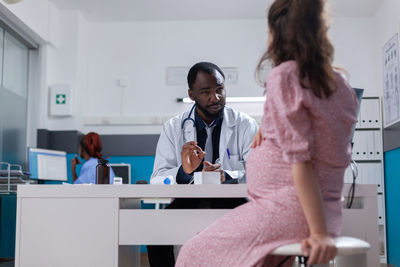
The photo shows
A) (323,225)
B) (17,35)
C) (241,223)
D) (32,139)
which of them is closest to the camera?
(323,225)

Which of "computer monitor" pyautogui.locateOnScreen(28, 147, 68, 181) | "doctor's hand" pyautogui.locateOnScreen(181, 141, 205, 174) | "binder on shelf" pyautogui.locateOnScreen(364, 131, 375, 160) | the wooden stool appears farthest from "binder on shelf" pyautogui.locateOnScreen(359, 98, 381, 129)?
the wooden stool

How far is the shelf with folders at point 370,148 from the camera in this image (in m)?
5.46

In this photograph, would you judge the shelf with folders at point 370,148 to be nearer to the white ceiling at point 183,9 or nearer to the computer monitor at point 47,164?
the white ceiling at point 183,9

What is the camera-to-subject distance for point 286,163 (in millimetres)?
1285

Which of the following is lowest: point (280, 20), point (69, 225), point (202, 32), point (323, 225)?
point (69, 225)

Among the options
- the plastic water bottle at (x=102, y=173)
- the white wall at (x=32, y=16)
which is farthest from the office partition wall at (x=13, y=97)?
the plastic water bottle at (x=102, y=173)

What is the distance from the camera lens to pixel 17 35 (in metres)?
5.36

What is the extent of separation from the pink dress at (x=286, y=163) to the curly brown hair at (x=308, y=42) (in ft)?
0.09

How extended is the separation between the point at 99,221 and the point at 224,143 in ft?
3.32

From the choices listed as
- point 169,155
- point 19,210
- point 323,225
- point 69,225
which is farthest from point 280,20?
point 169,155

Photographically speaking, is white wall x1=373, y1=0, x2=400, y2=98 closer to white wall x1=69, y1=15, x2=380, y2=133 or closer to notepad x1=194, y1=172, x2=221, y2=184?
white wall x1=69, y1=15, x2=380, y2=133

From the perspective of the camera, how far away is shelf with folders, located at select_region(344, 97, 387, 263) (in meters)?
5.46

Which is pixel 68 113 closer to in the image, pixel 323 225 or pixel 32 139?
pixel 32 139

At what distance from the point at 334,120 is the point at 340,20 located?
5148 millimetres
